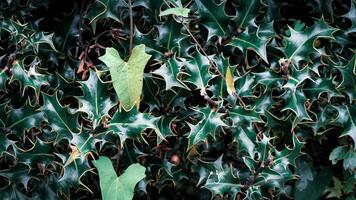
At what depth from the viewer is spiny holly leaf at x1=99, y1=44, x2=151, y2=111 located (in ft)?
5.12

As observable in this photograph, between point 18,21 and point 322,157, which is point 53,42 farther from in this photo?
point 322,157

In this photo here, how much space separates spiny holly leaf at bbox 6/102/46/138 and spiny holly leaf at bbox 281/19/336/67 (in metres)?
0.76

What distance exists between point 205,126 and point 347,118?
0.47 m

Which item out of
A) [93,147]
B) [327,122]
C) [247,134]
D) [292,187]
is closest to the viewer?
[93,147]

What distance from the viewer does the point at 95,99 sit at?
65.7 inches

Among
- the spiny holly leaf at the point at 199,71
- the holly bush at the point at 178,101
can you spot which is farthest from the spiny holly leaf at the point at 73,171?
the spiny holly leaf at the point at 199,71

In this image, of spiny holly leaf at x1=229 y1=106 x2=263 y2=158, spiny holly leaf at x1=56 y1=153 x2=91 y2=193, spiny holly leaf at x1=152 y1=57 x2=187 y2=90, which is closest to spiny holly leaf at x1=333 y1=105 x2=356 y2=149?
spiny holly leaf at x1=229 y1=106 x2=263 y2=158

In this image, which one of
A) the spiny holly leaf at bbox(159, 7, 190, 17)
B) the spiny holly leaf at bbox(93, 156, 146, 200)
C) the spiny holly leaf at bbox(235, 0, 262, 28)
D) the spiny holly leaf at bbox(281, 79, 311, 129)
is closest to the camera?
the spiny holly leaf at bbox(93, 156, 146, 200)

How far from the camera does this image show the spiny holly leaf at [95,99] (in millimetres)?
1646

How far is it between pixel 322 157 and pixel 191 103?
0.51 meters

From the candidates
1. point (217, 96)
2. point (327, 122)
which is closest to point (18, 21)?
A: point (217, 96)

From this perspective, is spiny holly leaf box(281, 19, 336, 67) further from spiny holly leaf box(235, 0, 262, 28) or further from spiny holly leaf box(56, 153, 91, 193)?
spiny holly leaf box(56, 153, 91, 193)

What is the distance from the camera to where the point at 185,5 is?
6.20 ft

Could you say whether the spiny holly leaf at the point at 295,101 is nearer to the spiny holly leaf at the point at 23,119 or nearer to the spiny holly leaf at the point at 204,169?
the spiny holly leaf at the point at 204,169
